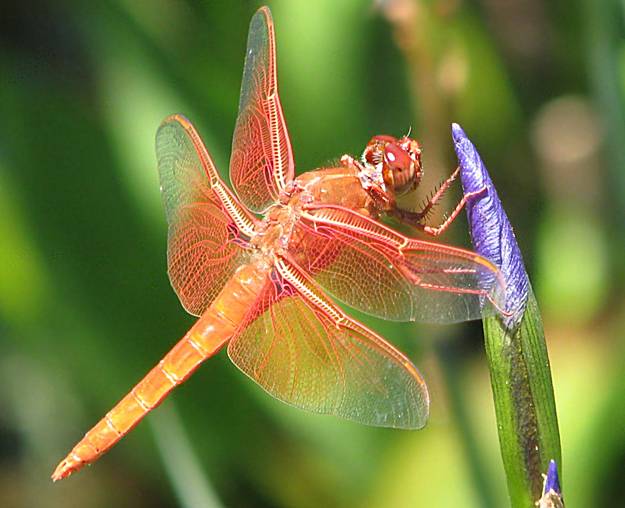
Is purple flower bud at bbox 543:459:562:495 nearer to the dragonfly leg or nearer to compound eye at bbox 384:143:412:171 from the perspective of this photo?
the dragonfly leg

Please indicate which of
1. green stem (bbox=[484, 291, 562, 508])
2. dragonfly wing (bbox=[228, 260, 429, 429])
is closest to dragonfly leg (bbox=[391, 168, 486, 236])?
dragonfly wing (bbox=[228, 260, 429, 429])


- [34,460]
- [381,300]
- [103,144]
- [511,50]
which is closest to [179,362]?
[381,300]

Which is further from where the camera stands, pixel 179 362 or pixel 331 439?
pixel 331 439

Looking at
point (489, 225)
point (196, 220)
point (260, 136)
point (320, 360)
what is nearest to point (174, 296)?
point (196, 220)

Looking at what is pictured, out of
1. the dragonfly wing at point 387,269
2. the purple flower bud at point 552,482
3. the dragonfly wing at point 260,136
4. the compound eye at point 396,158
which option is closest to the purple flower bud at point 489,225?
the dragonfly wing at point 387,269

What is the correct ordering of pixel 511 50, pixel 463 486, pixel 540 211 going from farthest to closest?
pixel 511 50 → pixel 540 211 → pixel 463 486

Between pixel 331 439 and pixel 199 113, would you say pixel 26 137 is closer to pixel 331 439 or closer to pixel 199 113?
pixel 199 113

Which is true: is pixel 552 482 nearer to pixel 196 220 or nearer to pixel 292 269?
pixel 292 269
